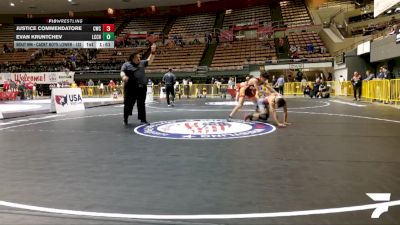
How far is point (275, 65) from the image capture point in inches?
1150

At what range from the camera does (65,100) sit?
12984mm

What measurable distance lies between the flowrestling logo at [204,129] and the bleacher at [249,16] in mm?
29218

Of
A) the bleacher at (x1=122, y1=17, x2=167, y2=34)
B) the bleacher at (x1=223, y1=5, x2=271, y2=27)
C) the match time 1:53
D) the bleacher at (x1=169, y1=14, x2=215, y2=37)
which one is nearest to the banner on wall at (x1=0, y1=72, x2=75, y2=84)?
the bleacher at (x1=122, y1=17, x2=167, y2=34)

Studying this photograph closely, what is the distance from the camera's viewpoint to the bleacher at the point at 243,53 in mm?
31453

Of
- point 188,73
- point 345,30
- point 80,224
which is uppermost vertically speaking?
point 345,30

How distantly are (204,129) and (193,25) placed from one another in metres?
33.3

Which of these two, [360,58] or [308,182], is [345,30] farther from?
[308,182]

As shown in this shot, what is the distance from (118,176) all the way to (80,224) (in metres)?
1.29

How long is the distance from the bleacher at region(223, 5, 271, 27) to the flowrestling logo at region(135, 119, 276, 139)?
29218mm

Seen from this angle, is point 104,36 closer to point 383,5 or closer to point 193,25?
point 383,5

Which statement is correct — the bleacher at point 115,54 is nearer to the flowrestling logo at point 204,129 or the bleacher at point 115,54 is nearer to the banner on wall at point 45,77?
the banner on wall at point 45,77

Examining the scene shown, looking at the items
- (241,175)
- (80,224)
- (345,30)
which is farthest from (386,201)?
(345,30)
